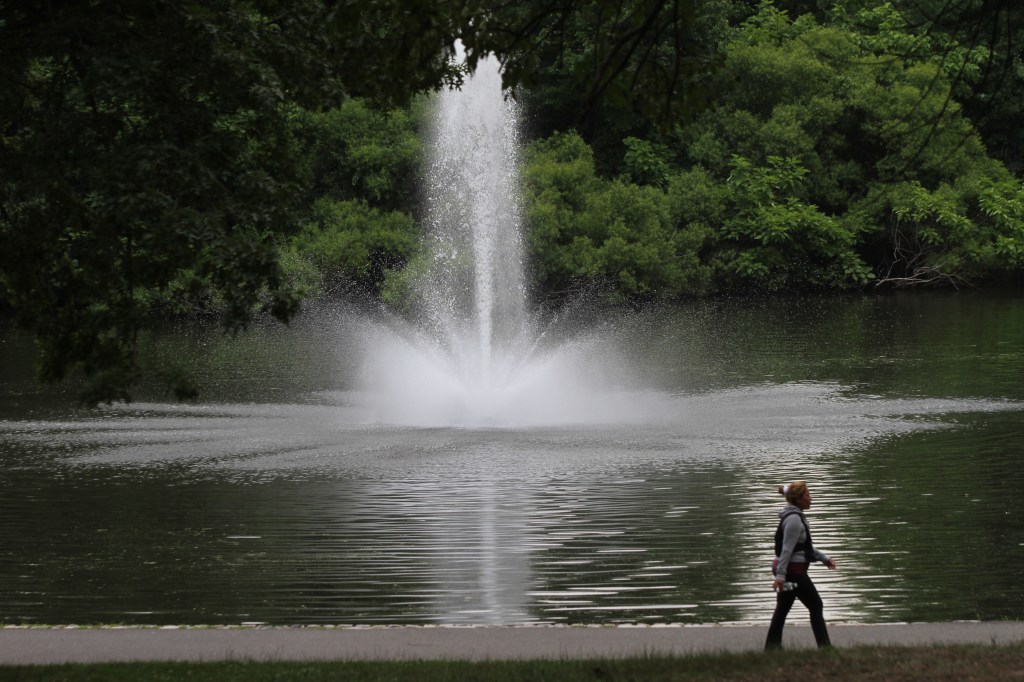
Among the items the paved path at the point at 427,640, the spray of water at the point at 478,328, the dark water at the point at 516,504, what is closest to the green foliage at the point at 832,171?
the spray of water at the point at 478,328

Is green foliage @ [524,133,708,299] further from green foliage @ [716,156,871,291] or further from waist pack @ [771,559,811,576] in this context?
waist pack @ [771,559,811,576]

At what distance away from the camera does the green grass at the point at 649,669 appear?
955cm

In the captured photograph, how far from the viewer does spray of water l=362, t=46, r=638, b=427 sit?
28.8 metres

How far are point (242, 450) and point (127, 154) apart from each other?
10.9 metres

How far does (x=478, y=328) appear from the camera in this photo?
4706 centimetres

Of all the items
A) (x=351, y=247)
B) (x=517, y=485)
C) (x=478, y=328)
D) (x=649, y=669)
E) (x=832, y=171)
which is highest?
(x=832, y=171)

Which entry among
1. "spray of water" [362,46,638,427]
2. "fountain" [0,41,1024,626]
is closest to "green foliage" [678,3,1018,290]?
"spray of water" [362,46,638,427]

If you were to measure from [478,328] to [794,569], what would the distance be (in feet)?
120

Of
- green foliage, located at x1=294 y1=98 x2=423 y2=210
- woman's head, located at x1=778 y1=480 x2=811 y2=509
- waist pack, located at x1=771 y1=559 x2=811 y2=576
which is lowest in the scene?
waist pack, located at x1=771 y1=559 x2=811 y2=576

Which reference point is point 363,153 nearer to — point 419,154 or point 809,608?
point 419,154

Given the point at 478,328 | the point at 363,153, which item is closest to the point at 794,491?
the point at 478,328

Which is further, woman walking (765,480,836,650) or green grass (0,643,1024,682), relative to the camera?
woman walking (765,480,836,650)

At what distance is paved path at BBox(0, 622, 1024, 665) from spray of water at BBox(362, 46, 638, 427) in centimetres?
1474

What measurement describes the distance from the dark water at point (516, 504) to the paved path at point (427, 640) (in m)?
1.41
